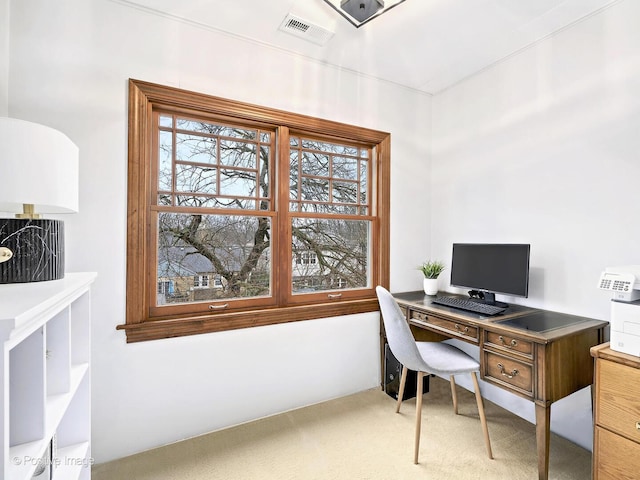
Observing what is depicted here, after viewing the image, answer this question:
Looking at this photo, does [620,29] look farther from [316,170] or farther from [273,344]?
[273,344]

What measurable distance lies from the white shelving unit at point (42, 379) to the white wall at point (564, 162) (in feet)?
8.54

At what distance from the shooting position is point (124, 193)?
189 centimetres

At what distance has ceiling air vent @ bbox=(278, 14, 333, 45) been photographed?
6.67ft

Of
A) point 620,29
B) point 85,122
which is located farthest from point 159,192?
point 620,29

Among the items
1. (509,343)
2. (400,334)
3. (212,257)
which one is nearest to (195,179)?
(212,257)

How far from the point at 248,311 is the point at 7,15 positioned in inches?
80.8

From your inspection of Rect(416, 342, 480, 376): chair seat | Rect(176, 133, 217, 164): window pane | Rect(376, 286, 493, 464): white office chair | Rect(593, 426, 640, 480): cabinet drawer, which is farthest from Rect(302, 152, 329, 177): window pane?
Rect(593, 426, 640, 480): cabinet drawer

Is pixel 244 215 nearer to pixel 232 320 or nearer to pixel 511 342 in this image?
pixel 232 320

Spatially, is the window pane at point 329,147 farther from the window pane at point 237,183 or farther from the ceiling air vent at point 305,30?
the ceiling air vent at point 305,30

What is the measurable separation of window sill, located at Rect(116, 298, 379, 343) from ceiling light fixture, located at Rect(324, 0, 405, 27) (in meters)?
1.91

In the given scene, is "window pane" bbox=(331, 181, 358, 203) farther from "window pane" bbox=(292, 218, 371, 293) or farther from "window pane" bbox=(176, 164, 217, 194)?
"window pane" bbox=(176, 164, 217, 194)

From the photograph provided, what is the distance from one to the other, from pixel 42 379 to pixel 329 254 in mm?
2002

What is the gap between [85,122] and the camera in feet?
5.93

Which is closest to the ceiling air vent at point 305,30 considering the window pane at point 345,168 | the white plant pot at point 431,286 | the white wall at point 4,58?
the window pane at point 345,168
